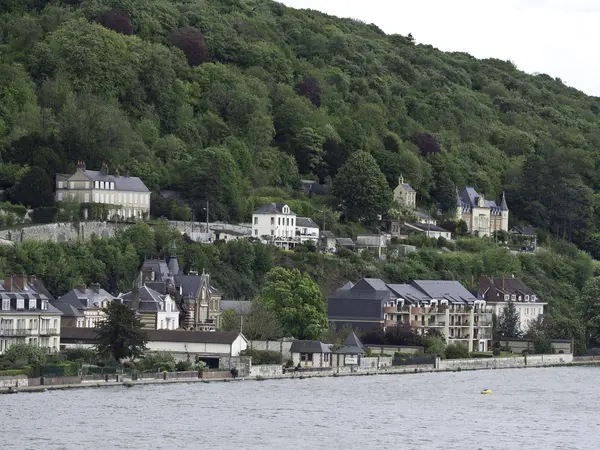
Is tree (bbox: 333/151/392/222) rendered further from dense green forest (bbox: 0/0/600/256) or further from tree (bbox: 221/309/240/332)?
tree (bbox: 221/309/240/332)

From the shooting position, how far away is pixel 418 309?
10500 centimetres

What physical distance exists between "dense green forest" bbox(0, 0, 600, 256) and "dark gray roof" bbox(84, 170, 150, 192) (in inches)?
81.3

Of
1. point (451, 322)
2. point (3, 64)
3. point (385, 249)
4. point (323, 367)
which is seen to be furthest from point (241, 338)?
point (3, 64)

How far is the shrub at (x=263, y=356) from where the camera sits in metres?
86.1

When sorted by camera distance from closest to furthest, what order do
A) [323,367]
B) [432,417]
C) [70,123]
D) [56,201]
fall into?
[432,417], [323,367], [56,201], [70,123]

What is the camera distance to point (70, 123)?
10694 cm

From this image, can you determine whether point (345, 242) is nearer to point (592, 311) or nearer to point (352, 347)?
point (592, 311)

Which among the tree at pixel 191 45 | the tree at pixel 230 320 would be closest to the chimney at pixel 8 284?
the tree at pixel 230 320

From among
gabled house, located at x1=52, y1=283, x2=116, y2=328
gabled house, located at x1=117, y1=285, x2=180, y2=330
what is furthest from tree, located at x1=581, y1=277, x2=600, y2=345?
gabled house, located at x1=52, y1=283, x2=116, y2=328

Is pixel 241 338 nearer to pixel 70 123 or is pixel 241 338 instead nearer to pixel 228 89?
pixel 70 123

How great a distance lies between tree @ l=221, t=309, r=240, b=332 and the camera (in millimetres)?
91688

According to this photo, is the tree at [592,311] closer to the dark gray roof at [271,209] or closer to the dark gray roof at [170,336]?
the dark gray roof at [271,209]

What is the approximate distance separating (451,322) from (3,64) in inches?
1363

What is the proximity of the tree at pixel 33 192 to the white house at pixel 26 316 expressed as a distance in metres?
15.5
